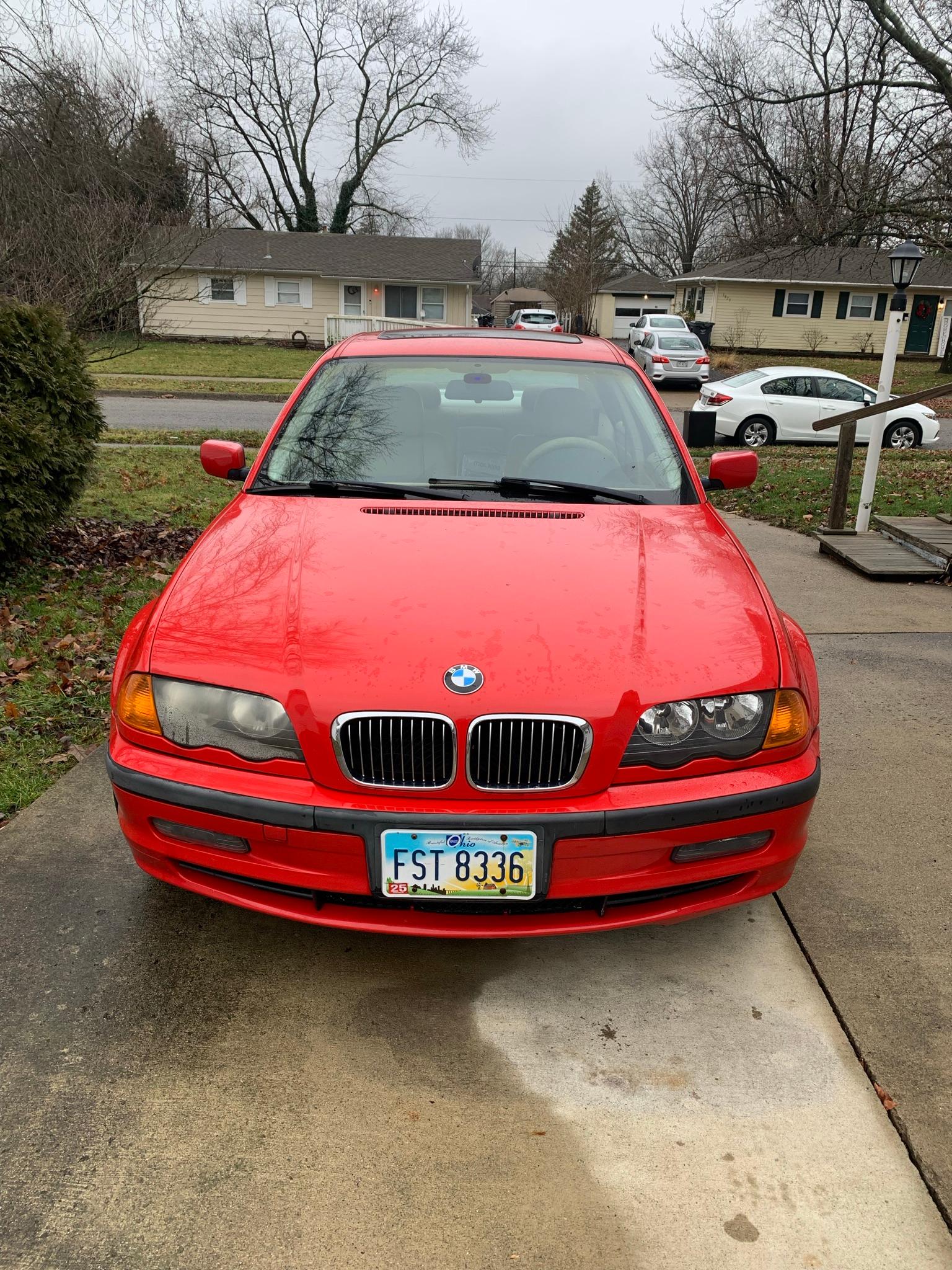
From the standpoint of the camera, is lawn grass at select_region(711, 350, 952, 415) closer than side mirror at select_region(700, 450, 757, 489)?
No

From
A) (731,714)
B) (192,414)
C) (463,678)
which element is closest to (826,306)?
(192,414)

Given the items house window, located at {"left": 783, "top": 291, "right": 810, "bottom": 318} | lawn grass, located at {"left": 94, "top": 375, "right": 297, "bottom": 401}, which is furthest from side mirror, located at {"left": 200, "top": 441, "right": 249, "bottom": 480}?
house window, located at {"left": 783, "top": 291, "right": 810, "bottom": 318}

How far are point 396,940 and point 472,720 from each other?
921 millimetres

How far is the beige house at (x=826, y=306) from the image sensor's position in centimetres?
3775

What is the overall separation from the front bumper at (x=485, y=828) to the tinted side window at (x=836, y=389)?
15553mm

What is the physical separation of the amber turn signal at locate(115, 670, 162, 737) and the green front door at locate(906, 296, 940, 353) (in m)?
42.8

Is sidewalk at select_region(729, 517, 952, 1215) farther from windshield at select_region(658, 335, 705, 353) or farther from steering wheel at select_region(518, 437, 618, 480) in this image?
windshield at select_region(658, 335, 705, 353)

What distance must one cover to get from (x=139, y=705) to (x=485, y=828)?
3.22ft

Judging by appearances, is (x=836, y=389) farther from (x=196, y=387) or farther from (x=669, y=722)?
(x=669, y=722)

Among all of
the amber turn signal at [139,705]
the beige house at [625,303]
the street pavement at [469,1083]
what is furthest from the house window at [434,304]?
the amber turn signal at [139,705]

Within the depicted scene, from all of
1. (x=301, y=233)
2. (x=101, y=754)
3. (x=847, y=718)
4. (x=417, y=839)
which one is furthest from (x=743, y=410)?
(x=301, y=233)

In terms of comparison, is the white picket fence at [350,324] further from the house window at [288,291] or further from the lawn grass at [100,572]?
the lawn grass at [100,572]

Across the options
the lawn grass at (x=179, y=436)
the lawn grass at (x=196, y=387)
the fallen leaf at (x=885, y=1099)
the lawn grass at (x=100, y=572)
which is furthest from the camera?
the lawn grass at (x=196, y=387)

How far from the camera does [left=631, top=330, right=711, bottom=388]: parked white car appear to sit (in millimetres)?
25375
